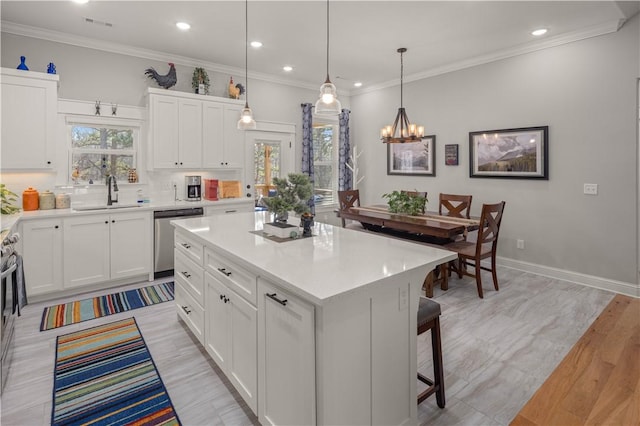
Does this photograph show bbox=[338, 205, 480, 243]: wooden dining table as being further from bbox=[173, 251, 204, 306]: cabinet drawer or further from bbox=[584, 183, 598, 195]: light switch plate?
bbox=[173, 251, 204, 306]: cabinet drawer

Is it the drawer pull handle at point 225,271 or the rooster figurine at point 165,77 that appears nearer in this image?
the drawer pull handle at point 225,271

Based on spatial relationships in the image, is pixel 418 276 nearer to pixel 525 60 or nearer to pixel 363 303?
pixel 363 303

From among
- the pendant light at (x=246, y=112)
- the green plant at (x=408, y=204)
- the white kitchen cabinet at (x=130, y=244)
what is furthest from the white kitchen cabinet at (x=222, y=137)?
the green plant at (x=408, y=204)

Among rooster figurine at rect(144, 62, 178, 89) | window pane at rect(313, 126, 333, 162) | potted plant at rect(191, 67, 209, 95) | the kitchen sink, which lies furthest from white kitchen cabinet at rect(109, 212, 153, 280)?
window pane at rect(313, 126, 333, 162)

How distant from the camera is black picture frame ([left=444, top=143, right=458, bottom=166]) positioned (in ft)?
17.6

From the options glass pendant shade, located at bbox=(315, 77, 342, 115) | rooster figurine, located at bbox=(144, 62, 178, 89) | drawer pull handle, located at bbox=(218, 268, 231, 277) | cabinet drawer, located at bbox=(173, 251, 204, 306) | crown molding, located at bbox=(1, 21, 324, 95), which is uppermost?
crown molding, located at bbox=(1, 21, 324, 95)

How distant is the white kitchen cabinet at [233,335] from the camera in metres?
1.88

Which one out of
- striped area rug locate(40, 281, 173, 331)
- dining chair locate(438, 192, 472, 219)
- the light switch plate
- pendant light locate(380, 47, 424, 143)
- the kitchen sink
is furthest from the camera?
dining chair locate(438, 192, 472, 219)

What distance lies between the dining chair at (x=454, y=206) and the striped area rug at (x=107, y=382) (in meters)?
3.91

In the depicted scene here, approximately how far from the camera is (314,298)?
135 cm

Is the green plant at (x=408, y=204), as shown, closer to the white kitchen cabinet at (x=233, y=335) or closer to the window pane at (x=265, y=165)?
the window pane at (x=265, y=165)

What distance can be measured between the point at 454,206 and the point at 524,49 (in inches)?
86.6

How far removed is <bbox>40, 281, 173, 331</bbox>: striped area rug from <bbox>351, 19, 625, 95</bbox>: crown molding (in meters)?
4.81

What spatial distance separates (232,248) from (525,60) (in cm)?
453
